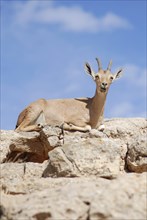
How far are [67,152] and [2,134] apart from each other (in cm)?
329

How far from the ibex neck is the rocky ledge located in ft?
9.88

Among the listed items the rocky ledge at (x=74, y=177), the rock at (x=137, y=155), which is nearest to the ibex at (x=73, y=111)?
the rocky ledge at (x=74, y=177)

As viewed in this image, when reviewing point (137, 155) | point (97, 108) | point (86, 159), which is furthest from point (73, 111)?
point (86, 159)

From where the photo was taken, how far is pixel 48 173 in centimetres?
929

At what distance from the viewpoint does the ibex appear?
1574 centimetres

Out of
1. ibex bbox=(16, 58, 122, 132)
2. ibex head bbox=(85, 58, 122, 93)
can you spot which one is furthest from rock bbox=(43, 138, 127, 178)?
ibex head bbox=(85, 58, 122, 93)

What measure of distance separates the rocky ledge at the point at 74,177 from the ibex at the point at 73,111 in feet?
9.54

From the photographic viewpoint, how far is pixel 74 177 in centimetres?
888

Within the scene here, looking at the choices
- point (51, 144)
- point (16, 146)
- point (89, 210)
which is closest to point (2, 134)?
point (16, 146)

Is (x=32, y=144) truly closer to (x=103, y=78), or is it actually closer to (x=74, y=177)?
(x=74, y=177)

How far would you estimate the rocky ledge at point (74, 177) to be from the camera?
6.91 meters

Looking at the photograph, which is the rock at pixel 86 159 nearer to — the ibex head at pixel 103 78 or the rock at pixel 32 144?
the rock at pixel 32 144

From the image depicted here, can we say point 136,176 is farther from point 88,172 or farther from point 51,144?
point 51,144

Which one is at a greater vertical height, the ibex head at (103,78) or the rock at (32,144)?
the ibex head at (103,78)
